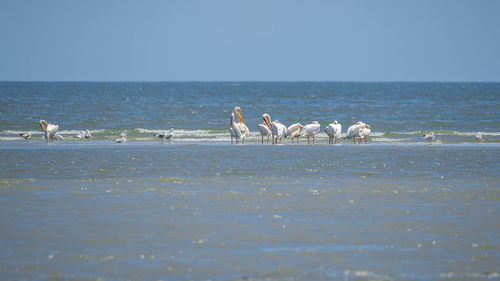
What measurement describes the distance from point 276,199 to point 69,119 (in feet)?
110

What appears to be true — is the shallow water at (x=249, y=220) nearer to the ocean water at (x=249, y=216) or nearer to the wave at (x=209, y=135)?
the ocean water at (x=249, y=216)

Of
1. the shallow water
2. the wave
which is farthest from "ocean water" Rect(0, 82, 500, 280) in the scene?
the wave

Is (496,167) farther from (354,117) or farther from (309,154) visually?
(354,117)

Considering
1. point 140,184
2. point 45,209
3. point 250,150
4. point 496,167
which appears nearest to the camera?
point 45,209

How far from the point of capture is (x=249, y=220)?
10430 millimetres

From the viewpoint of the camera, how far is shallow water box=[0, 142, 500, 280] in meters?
7.99

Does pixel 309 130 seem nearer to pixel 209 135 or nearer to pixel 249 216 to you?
pixel 209 135

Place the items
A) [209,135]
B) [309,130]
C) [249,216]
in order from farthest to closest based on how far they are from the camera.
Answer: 1. [209,135]
2. [309,130]
3. [249,216]

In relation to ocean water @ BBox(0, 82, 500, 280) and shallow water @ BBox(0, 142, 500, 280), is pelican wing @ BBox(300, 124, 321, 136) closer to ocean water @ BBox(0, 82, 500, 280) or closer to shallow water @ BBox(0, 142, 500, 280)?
ocean water @ BBox(0, 82, 500, 280)

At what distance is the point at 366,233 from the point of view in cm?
962

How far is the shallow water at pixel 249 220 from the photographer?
26.2 feet

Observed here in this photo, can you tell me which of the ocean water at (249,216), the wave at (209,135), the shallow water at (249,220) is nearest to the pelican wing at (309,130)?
the wave at (209,135)

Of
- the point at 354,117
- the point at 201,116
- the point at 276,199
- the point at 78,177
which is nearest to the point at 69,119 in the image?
the point at 201,116

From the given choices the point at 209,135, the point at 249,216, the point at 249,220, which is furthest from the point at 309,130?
the point at 249,220
